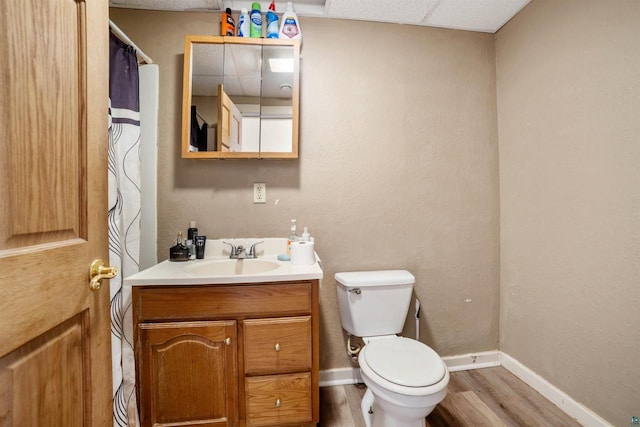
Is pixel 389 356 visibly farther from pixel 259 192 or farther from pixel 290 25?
pixel 290 25

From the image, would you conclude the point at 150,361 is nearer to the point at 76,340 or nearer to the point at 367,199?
the point at 76,340

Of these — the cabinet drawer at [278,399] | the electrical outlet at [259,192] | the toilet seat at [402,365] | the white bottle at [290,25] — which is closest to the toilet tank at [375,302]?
the toilet seat at [402,365]

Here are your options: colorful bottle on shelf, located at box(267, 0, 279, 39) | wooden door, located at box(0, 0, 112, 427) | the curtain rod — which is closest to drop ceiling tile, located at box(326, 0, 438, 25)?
colorful bottle on shelf, located at box(267, 0, 279, 39)

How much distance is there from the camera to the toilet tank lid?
142 cm

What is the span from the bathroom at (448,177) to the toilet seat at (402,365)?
1.50 feet

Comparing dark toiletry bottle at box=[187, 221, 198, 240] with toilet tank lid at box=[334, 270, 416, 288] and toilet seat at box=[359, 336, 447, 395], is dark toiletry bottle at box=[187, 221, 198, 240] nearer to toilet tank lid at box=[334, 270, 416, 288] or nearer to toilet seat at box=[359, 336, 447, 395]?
toilet tank lid at box=[334, 270, 416, 288]

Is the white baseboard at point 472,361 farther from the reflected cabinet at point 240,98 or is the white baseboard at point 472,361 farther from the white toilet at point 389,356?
the reflected cabinet at point 240,98

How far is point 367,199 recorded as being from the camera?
1657 millimetres

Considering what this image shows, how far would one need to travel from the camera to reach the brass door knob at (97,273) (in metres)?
0.67

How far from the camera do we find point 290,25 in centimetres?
151

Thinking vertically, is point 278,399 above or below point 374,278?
below

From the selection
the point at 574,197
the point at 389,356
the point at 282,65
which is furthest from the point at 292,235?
the point at 574,197

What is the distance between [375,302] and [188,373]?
0.94 metres

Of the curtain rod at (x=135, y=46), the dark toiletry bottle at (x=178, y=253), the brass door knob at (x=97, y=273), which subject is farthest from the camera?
the dark toiletry bottle at (x=178, y=253)
